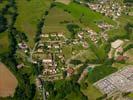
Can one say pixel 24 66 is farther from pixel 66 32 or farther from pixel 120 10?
pixel 120 10

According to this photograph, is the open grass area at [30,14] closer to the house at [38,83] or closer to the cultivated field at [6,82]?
the cultivated field at [6,82]

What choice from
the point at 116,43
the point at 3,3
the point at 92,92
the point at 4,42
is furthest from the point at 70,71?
the point at 3,3

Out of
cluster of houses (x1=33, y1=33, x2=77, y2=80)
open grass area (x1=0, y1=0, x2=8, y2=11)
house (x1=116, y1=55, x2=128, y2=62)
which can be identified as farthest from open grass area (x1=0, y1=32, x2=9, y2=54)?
house (x1=116, y1=55, x2=128, y2=62)

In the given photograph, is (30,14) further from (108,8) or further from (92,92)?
(92,92)

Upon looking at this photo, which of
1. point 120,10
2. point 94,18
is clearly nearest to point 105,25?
point 94,18

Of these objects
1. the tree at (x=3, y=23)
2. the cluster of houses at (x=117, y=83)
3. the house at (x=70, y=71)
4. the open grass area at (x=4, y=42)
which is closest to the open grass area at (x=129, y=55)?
the cluster of houses at (x=117, y=83)

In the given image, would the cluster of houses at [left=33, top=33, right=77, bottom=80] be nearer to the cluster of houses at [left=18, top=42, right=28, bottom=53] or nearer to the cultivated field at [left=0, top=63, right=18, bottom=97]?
the cluster of houses at [left=18, top=42, right=28, bottom=53]
